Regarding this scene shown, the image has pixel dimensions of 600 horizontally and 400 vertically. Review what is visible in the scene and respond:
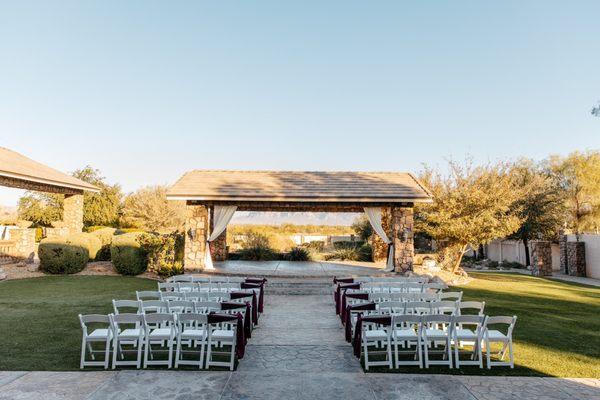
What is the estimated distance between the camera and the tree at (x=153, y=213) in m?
28.7

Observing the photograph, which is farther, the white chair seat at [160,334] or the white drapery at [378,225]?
the white drapery at [378,225]

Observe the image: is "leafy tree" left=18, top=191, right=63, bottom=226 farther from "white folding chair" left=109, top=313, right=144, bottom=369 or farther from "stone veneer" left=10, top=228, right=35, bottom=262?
"white folding chair" left=109, top=313, right=144, bottom=369

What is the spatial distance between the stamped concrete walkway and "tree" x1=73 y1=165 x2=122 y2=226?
91.2ft

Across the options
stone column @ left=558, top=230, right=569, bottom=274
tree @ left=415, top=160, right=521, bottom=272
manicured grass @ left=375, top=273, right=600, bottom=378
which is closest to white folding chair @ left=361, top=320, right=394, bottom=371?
manicured grass @ left=375, top=273, right=600, bottom=378

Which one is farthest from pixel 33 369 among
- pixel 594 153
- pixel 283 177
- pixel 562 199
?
pixel 594 153

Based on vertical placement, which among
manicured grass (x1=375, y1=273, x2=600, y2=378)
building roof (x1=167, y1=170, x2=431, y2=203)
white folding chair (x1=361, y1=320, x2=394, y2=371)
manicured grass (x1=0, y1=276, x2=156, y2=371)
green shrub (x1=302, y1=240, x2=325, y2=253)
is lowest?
manicured grass (x1=375, y1=273, x2=600, y2=378)

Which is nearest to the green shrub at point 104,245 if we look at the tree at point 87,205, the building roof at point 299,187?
the building roof at point 299,187

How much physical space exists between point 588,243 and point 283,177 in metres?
15.8

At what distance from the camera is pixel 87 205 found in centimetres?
3045

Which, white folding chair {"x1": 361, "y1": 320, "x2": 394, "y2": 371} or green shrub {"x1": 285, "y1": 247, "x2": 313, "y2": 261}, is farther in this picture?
green shrub {"x1": 285, "y1": 247, "x2": 313, "y2": 261}

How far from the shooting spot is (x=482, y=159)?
18.0 metres

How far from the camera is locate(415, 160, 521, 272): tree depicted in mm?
15445

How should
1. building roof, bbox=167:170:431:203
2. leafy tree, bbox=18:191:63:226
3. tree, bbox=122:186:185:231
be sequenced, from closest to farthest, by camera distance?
building roof, bbox=167:170:431:203
tree, bbox=122:186:185:231
leafy tree, bbox=18:191:63:226

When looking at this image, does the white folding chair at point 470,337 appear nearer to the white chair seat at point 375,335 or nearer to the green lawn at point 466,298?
the green lawn at point 466,298
